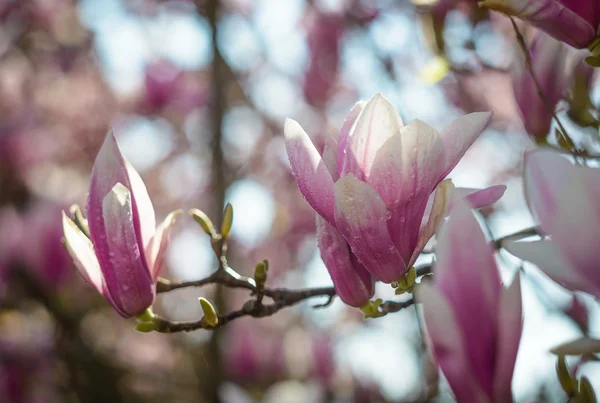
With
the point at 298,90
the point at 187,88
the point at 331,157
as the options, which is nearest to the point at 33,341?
the point at 187,88

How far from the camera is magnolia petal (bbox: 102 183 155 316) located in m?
0.66

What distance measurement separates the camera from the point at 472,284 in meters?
0.49

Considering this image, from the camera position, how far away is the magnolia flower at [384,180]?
584mm

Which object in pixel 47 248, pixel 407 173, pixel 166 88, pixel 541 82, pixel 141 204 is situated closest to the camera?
pixel 407 173

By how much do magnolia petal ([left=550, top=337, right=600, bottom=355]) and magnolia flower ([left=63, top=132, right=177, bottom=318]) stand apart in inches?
17.4

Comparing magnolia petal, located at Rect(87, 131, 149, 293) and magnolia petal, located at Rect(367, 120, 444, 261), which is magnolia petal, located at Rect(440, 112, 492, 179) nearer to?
magnolia petal, located at Rect(367, 120, 444, 261)

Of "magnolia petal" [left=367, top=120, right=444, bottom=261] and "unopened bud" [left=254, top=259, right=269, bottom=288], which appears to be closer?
"magnolia petal" [left=367, top=120, right=444, bottom=261]

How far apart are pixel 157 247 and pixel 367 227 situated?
27 centimetres

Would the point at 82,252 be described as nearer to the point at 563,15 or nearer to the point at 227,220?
the point at 227,220

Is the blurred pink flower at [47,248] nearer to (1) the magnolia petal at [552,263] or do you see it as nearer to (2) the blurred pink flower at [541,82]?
(2) the blurred pink flower at [541,82]

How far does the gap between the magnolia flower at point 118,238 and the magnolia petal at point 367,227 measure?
234mm

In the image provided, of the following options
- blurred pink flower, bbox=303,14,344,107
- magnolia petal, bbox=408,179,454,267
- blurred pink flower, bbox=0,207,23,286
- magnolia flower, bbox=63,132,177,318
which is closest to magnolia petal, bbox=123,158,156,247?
magnolia flower, bbox=63,132,177,318

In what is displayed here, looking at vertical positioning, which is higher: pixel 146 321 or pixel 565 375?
pixel 565 375

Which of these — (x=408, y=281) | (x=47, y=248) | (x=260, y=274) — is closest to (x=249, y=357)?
(x=47, y=248)
